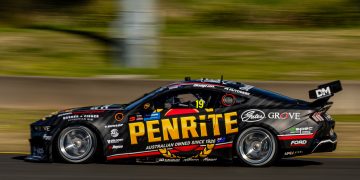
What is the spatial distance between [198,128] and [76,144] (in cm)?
164

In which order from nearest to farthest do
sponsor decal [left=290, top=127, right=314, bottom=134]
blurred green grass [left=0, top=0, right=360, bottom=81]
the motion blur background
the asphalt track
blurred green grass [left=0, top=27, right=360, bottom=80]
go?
the asphalt track → sponsor decal [left=290, top=127, right=314, bottom=134] → the motion blur background → blurred green grass [left=0, top=27, right=360, bottom=80] → blurred green grass [left=0, top=0, right=360, bottom=81]

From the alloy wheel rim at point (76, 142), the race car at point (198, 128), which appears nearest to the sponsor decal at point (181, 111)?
the race car at point (198, 128)

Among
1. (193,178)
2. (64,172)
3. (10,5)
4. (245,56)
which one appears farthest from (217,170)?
(10,5)

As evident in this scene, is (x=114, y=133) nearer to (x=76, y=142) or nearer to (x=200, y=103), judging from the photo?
(x=76, y=142)

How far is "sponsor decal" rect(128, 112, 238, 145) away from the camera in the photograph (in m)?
10.4

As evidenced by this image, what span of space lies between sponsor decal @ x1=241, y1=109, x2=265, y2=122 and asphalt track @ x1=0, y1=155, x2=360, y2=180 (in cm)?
64

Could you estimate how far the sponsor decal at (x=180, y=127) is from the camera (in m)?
10.4

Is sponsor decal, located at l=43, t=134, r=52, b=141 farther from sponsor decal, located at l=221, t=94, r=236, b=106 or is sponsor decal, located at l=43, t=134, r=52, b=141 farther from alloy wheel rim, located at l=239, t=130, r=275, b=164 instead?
alloy wheel rim, located at l=239, t=130, r=275, b=164

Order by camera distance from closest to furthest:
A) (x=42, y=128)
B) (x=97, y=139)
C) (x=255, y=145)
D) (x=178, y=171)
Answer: (x=178, y=171) < (x=255, y=145) < (x=97, y=139) < (x=42, y=128)

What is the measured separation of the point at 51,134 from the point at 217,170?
2262 mm

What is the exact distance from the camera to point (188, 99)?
10.6 meters

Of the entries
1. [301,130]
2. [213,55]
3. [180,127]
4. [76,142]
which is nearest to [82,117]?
[76,142]

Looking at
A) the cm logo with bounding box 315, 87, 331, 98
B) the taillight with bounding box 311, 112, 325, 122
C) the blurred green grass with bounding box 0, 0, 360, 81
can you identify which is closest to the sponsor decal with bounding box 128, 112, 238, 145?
the taillight with bounding box 311, 112, 325, 122

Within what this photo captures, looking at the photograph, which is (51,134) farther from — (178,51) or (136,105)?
(178,51)
